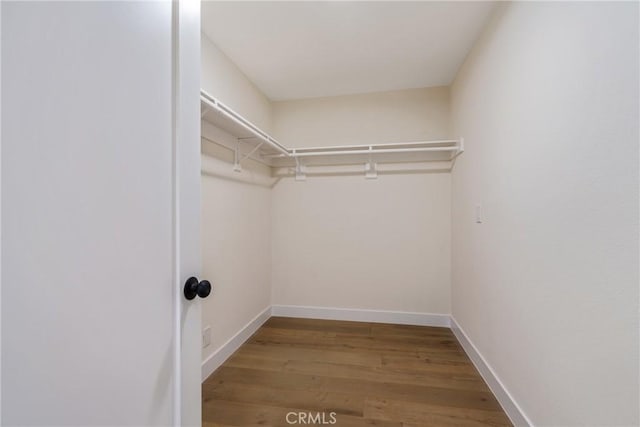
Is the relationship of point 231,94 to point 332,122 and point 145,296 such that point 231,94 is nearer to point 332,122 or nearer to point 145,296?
point 332,122

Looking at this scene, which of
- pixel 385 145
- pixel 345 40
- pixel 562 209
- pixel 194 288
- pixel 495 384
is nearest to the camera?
pixel 194 288

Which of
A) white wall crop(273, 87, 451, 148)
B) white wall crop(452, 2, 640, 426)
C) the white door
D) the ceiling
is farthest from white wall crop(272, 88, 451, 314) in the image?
the white door

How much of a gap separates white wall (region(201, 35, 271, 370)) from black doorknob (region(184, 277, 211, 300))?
3.57 ft

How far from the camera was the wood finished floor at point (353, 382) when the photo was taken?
1.49 metres

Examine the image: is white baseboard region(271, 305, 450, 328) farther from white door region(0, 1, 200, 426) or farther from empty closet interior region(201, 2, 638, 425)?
white door region(0, 1, 200, 426)

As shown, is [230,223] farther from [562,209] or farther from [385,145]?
[562,209]

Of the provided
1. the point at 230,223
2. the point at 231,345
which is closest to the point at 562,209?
the point at 230,223

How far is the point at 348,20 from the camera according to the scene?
173 centimetres

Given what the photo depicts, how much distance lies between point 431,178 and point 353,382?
193 centimetres

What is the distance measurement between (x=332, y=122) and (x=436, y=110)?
1.04 m

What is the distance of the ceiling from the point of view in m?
1.65

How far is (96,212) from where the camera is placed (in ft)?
1.73

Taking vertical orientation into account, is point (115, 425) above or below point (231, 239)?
below

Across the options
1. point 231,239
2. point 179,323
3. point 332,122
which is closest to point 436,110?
point 332,122
